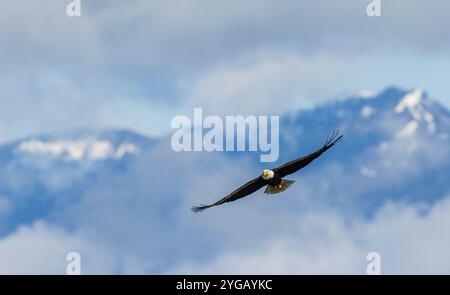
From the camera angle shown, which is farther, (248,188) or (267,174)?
(248,188)

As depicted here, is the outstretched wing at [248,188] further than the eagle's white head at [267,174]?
No

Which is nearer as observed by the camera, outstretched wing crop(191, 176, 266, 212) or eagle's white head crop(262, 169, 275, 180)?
outstretched wing crop(191, 176, 266, 212)

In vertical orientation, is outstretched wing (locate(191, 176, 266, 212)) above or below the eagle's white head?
below

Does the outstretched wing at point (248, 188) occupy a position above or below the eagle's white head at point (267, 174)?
below

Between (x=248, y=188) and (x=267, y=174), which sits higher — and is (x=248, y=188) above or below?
below
